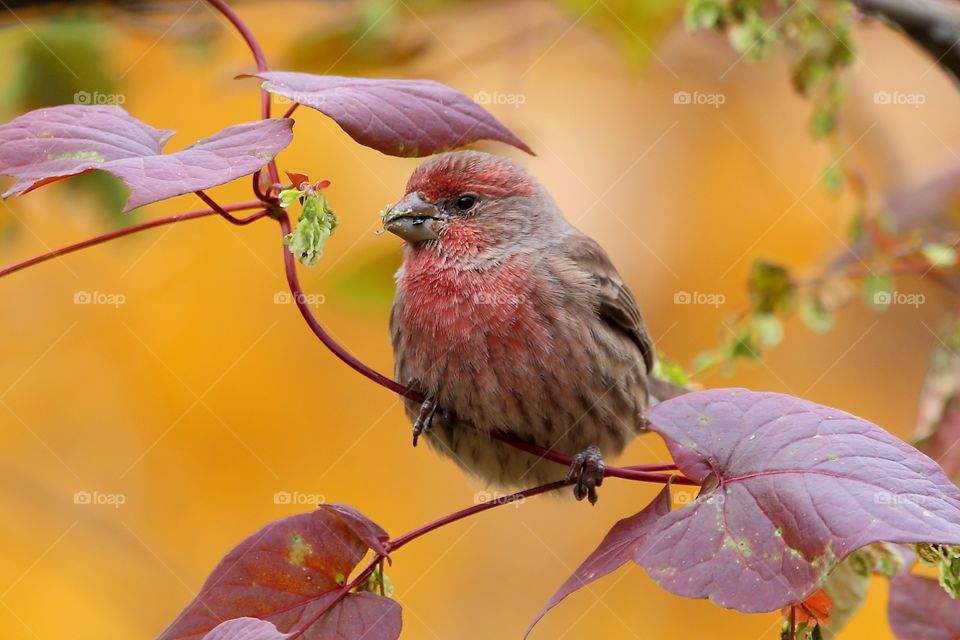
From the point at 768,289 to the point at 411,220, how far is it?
1552 mm

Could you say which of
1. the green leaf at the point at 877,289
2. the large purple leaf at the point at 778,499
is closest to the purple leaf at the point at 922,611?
the large purple leaf at the point at 778,499

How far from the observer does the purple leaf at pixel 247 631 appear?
199cm

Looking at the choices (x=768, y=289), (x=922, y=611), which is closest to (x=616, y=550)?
(x=922, y=611)

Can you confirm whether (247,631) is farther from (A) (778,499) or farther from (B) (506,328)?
(B) (506,328)

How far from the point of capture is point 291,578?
2.50 meters

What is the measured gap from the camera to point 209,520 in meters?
5.86

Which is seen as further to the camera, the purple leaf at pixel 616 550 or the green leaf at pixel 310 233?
the green leaf at pixel 310 233

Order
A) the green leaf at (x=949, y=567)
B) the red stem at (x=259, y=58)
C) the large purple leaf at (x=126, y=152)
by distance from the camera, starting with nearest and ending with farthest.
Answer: the large purple leaf at (x=126, y=152) < the green leaf at (x=949, y=567) < the red stem at (x=259, y=58)

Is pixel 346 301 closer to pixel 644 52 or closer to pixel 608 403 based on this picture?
pixel 608 403

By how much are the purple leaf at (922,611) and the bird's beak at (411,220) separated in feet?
6.56

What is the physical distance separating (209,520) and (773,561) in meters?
4.38

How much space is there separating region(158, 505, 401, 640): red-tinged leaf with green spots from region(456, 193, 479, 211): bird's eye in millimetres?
1830

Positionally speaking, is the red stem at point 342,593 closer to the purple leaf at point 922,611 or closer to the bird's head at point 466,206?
the purple leaf at point 922,611

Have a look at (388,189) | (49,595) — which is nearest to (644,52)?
(388,189)
